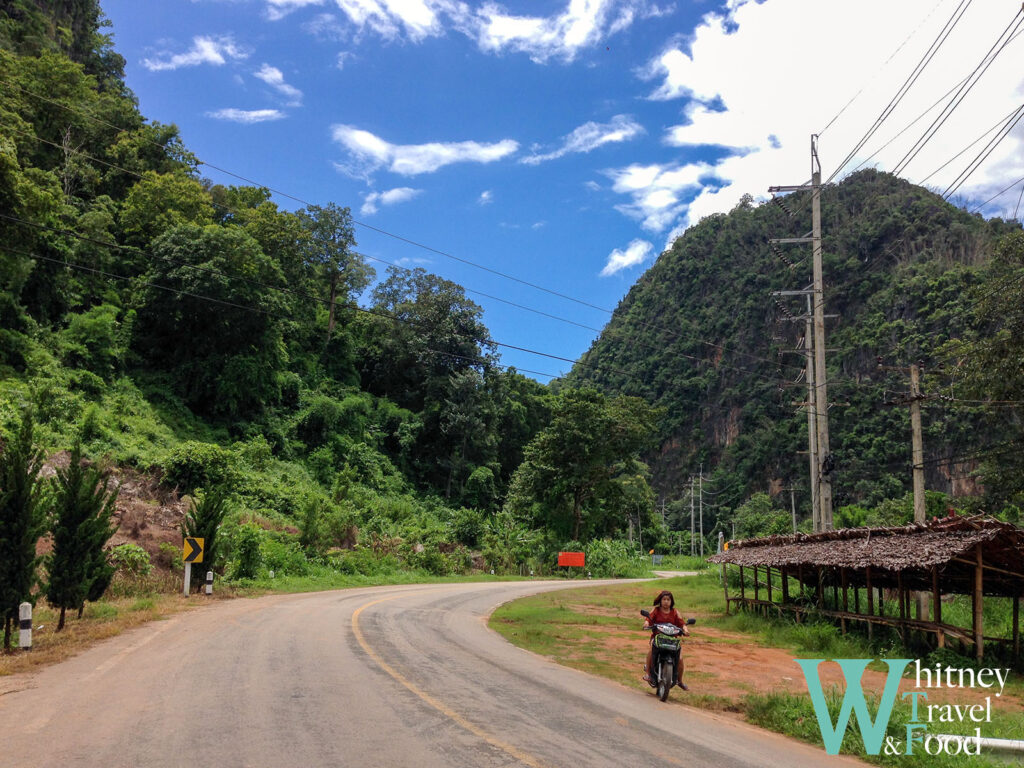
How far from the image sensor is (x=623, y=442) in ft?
171

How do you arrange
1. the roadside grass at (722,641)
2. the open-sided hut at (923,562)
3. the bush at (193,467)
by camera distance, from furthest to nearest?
1. the bush at (193,467)
2. the open-sided hut at (923,562)
3. the roadside grass at (722,641)

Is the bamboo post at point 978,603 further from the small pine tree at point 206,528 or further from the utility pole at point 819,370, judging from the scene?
the small pine tree at point 206,528

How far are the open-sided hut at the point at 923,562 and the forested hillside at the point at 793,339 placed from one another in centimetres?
2464

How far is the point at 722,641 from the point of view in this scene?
1802 cm

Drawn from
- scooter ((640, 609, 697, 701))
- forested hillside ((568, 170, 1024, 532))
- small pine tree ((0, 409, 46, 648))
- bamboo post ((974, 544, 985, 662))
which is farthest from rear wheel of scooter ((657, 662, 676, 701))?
forested hillside ((568, 170, 1024, 532))

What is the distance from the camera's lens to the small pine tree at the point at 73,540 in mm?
13367

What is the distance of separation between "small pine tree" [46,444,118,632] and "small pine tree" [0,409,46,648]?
1.65 meters

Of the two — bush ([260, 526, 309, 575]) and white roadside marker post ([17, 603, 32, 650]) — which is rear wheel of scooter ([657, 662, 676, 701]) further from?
bush ([260, 526, 309, 575])

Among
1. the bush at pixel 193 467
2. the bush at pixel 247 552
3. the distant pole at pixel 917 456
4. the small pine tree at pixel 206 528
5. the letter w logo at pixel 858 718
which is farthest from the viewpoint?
the bush at pixel 193 467

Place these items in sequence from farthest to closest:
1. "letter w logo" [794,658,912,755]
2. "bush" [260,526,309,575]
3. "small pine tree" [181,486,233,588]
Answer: "bush" [260,526,309,575], "small pine tree" [181,486,233,588], "letter w logo" [794,658,912,755]

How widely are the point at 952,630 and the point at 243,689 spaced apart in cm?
A: 1367

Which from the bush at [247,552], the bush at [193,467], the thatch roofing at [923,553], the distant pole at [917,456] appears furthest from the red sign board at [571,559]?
the distant pole at [917,456]

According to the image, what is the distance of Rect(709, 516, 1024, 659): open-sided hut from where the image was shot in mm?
13289

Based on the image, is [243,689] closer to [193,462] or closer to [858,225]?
[193,462]
